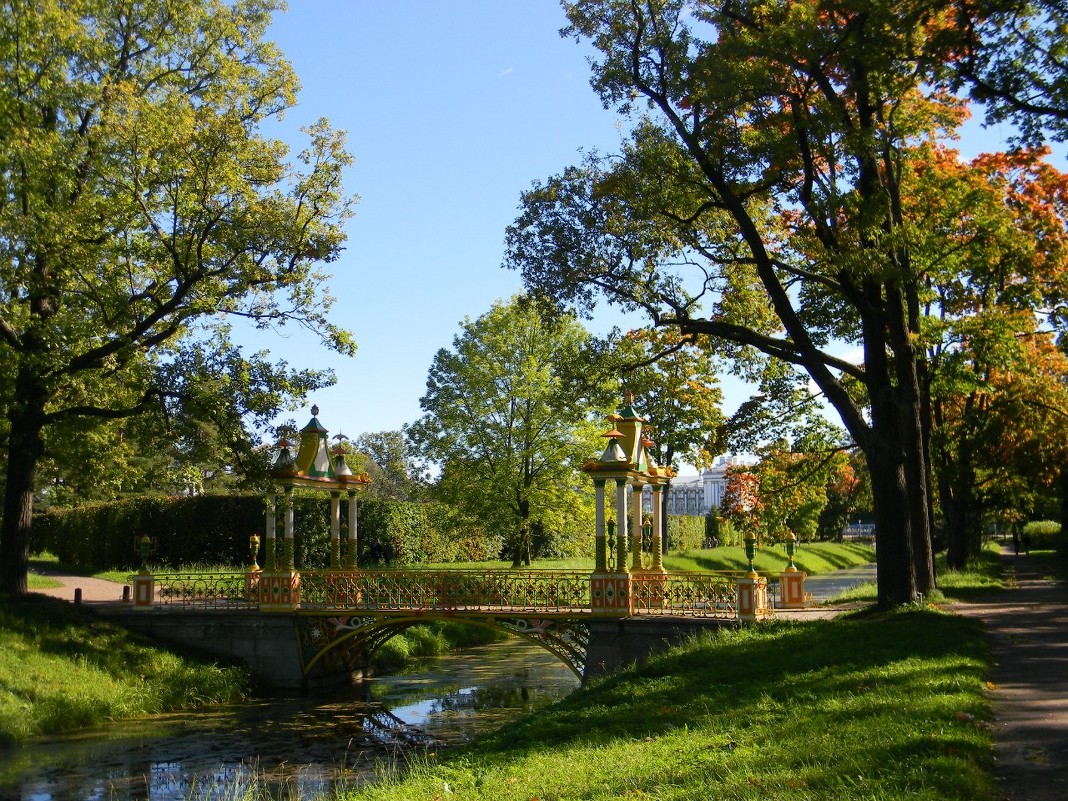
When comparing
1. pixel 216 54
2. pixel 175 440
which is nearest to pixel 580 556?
pixel 175 440

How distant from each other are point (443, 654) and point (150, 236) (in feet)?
47.6

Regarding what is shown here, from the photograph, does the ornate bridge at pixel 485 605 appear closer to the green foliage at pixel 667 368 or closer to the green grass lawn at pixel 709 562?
the green foliage at pixel 667 368

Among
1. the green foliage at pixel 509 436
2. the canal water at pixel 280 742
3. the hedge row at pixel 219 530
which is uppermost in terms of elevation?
the green foliage at pixel 509 436

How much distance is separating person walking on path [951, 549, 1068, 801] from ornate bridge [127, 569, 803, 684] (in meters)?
4.80

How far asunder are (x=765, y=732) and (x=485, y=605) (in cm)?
1296

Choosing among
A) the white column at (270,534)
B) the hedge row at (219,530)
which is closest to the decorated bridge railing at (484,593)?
the white column at (270,534)

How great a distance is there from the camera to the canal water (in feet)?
45.6

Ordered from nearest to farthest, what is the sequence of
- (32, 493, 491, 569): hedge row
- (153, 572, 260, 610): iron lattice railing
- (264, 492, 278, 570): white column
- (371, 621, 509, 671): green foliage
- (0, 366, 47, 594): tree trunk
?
(0, 366, 47, 594): tree trunk
(264, 492, 278, 570): white column
(153, 572, 260, 610): iron lattice railing
(371, 621, 509, 671): green foliage
(32, 493, 491, 569): hedge row

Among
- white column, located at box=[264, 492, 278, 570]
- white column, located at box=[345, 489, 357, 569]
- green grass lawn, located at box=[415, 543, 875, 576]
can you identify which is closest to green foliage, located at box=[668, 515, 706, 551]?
green grass lawn, located at box=[415, 543, 875, 576]

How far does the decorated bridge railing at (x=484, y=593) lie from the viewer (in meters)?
20.0

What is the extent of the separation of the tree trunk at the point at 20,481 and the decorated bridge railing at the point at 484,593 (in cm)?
269

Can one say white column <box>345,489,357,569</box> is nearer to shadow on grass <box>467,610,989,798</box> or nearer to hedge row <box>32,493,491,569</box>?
hedge row <box>32,493,491,569</box>

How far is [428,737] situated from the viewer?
17500 mm

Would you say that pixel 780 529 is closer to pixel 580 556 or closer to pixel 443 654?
pixel 443 654
